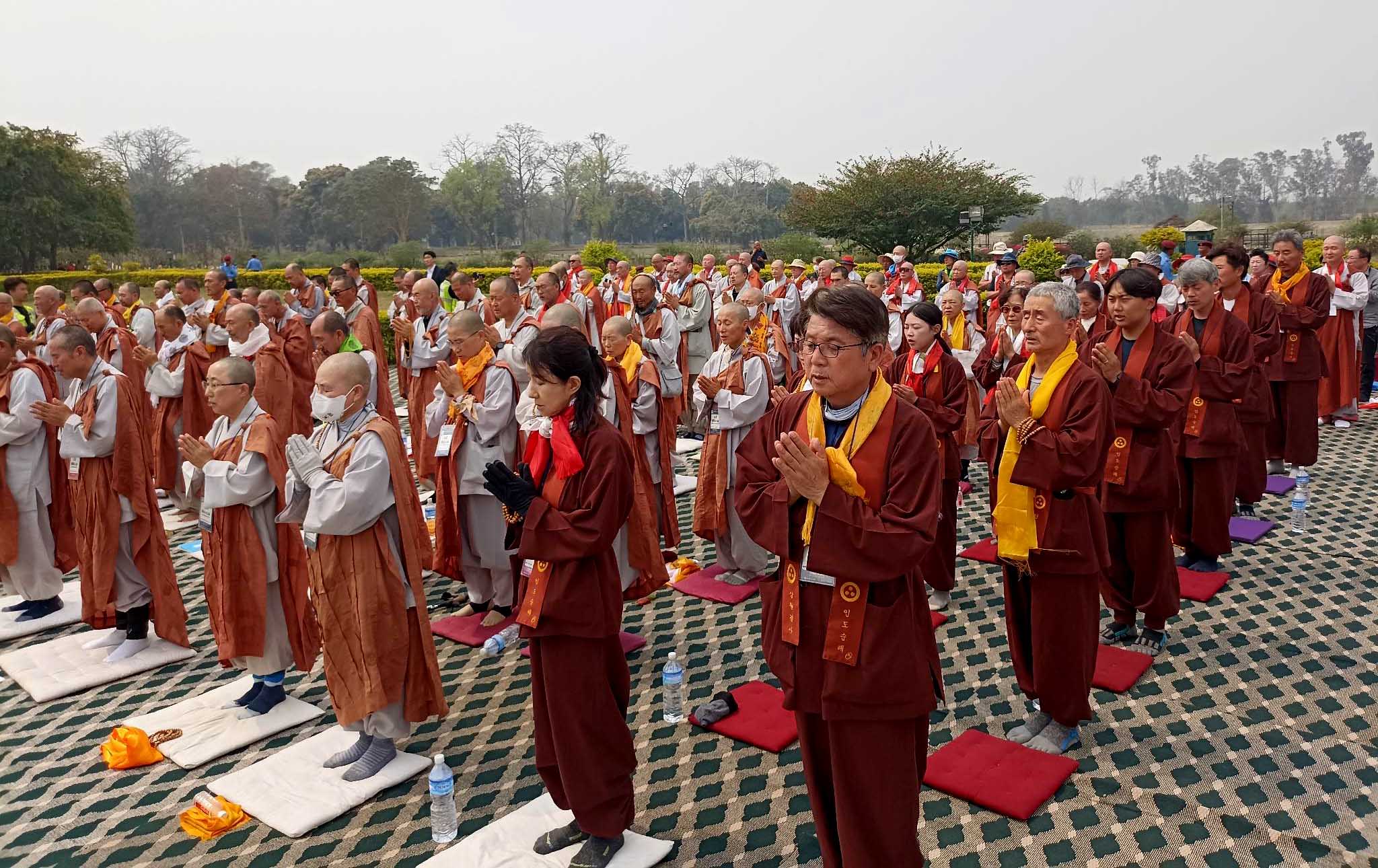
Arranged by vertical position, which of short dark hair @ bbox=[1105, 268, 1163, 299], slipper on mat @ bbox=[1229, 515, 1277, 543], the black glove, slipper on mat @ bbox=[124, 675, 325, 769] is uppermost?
short dark hair @ bbox=[1105, 268, 1163, 299]

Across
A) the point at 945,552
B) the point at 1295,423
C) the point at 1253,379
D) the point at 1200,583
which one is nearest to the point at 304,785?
the point at 945,552

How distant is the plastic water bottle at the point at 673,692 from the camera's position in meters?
5.00

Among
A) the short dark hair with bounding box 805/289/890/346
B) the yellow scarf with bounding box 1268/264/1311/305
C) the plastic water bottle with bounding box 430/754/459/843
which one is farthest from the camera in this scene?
the yellow scarf with bounding box 1268/264/1311/305

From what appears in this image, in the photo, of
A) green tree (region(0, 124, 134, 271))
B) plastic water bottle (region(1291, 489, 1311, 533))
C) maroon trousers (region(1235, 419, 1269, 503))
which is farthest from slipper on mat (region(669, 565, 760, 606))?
green tree (region(0, 124, 134, 271))

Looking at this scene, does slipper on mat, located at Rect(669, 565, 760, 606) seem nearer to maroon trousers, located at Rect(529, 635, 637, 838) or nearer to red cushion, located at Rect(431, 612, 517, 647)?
red cushion, located at Rect(431, 612, 517, 647)

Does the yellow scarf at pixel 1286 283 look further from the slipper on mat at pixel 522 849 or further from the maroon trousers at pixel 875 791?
the slipper on mat at pixel 522 849

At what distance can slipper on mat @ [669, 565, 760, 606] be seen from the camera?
263 inches

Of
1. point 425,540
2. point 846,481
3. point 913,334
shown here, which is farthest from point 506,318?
point 846,481

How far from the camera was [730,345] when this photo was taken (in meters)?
6.68

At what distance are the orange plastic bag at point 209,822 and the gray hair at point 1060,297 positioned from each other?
14.3 ft

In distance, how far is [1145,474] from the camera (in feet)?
17.4

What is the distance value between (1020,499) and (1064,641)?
0.70 m

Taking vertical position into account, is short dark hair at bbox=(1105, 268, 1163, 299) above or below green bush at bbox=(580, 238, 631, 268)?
below

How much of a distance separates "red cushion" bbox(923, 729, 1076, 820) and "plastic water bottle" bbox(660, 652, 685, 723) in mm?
1322
